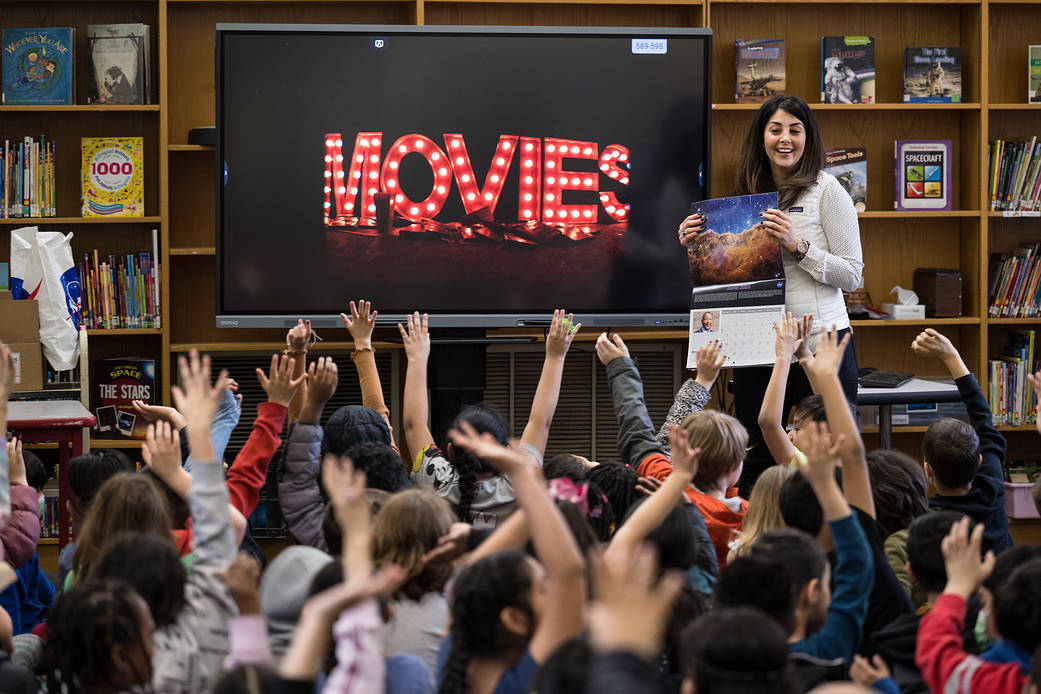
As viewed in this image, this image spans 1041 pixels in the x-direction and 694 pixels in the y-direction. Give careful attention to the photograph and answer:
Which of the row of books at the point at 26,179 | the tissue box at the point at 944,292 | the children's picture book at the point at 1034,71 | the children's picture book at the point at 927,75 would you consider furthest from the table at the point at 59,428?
the children's picture book at the point at 1034,71

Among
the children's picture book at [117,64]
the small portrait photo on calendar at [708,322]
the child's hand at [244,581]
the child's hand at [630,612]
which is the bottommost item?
the child's hand at [244,581]

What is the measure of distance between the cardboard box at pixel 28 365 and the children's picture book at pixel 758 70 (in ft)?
9.32

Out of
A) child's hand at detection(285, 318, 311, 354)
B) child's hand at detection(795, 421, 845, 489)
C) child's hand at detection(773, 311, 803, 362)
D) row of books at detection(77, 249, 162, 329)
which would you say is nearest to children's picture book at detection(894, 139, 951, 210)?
child's hand at detection(773, 311, 803, 362)

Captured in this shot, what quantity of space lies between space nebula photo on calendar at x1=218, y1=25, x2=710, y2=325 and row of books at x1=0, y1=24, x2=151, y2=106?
54cm

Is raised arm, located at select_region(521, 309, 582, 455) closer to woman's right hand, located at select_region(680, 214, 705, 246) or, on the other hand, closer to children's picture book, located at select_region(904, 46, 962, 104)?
woman's right hand, located at select_region(680, 214, 705, 246)

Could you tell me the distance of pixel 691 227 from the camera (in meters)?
3.60

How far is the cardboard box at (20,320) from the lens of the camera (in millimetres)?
3957

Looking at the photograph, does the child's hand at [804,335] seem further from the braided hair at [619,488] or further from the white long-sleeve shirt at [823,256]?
the braided hair at [619,488]

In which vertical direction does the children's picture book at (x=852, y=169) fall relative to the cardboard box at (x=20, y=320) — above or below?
above

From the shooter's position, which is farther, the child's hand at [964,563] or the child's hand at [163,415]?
the child's hand at [163,415]

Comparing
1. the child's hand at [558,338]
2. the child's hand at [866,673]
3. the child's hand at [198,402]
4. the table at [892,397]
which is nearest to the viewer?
the child's hand at [866,673]

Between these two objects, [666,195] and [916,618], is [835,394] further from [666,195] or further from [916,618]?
[666,195]

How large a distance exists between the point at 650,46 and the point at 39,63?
7.77 feet

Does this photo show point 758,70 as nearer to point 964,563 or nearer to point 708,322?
point 708,322
